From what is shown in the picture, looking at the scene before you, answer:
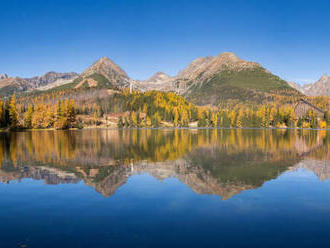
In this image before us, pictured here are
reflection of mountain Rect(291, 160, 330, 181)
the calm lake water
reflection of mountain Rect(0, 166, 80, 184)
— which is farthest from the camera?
reflection of mountain Rect(291, 160, 330, 181)

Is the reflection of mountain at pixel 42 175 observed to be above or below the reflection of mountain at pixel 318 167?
above

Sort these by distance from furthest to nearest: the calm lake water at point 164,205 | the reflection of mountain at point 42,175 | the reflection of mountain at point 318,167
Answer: the reflection of mountain at point 318,167 → the reflection of mountain at point 42,175 → the calm lake water at point 164,205

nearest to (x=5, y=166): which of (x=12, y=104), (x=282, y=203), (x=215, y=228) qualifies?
(x=215, y=228)

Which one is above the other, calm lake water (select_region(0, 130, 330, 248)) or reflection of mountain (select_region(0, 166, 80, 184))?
reflection of mountain (select_region(0, 166, 80, 184))

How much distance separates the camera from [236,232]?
550 inches

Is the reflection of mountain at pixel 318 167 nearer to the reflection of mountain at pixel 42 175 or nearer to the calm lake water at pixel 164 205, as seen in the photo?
the calm lake water at pixel 164 205

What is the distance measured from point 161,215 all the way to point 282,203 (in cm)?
884

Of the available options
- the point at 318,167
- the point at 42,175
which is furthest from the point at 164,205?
the point at 318,167

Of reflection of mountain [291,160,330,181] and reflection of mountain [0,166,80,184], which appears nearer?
reflection of mountain [0,166,80,184]

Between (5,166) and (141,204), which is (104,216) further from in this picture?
(5,166)

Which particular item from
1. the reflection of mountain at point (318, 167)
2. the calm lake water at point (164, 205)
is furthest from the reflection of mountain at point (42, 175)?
the reflection of mountain at point (318, 167)

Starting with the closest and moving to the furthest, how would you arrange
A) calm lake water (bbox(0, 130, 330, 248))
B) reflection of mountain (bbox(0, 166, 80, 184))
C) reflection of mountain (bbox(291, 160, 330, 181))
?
calm lake water (bbox(0, 130, 330, 248)), reflection of mountain (bbox(0, 166, 80, 184)), reflection of mountain (bbox(291, 160, 330, 181))

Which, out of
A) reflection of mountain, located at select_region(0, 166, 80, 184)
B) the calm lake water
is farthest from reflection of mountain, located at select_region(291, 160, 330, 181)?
reflection of mountain, located at select_region(0, 166, 80, 184)

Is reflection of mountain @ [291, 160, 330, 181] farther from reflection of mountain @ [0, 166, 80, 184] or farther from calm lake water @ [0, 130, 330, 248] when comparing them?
reflection of mountain @ [0, 166, 80, 184]
